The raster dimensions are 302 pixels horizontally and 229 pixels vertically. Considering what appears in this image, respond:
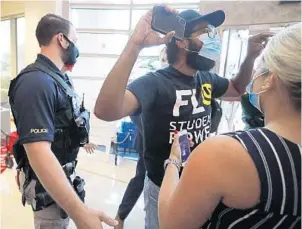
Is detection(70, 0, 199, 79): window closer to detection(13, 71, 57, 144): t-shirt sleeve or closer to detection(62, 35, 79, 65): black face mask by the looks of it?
detection(62, 35, 79, 65): black face mask

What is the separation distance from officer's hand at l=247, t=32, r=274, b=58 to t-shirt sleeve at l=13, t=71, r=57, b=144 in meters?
1.03

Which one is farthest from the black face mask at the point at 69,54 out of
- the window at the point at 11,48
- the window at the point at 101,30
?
the window at the point at 11,48

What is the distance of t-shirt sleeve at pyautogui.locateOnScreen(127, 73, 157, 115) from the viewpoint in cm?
105

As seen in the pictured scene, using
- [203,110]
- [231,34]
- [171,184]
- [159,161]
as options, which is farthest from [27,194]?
[231,34]

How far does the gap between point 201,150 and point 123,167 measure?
3.18m

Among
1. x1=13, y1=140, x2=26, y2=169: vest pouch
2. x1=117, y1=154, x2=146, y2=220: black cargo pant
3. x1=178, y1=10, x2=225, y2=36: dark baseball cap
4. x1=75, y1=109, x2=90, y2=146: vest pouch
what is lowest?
x1=117, y1=154, x2=146, y2=220: black cargo pant

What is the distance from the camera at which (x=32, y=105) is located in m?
1.05

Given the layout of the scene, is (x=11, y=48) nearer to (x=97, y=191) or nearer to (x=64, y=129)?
(x=97, y=191)

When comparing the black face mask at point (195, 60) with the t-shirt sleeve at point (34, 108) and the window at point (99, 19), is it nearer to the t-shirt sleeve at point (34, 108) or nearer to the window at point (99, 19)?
the t-shirt sleeve at point (34, 108)

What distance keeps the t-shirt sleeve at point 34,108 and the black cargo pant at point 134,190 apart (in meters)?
1.19

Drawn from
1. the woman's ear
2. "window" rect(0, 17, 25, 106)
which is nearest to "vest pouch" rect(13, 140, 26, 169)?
the woman's ear

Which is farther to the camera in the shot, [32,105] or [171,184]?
[32,105]

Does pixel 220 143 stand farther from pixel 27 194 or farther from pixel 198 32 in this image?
pixel 27 194

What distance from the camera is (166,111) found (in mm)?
1141
